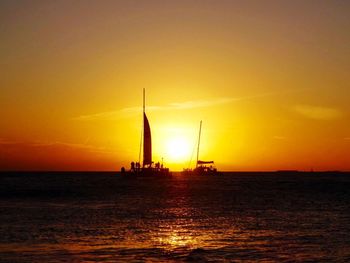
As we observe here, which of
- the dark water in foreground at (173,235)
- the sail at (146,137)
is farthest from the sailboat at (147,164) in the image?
the dark water in foreground at (173,235)

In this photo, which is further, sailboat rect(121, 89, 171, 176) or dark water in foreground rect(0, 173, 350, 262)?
sailboat rect(121, 89, 171, 176)

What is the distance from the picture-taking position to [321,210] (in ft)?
203

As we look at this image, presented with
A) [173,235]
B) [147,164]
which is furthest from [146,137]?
[173,235]

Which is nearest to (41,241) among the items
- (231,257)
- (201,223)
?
(231,257)

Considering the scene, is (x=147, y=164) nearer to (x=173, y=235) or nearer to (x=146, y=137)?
(x=146, y=137)

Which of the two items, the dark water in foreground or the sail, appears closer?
the dark water in foreground

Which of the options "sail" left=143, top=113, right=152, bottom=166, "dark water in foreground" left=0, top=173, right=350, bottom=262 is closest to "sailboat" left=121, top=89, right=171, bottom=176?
"sail" left=143, top=113, right=152, bottom=166

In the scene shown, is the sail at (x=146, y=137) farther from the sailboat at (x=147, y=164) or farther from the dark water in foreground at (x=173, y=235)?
the dark water in foreground at (x=173, y=235)

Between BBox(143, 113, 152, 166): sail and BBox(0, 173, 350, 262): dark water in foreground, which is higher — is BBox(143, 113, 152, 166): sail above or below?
above

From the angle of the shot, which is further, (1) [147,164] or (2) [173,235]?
(1) [147,164]

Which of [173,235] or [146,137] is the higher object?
[146,137]

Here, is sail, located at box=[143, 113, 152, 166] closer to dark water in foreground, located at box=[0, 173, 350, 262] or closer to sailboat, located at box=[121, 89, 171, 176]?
sailboat, located at box=[121, 89, 171, 176]

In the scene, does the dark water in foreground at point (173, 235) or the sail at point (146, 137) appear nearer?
the dark water in foreground at point (173, 235)

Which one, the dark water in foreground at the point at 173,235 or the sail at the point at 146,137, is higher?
the sail at the point at 146,137
